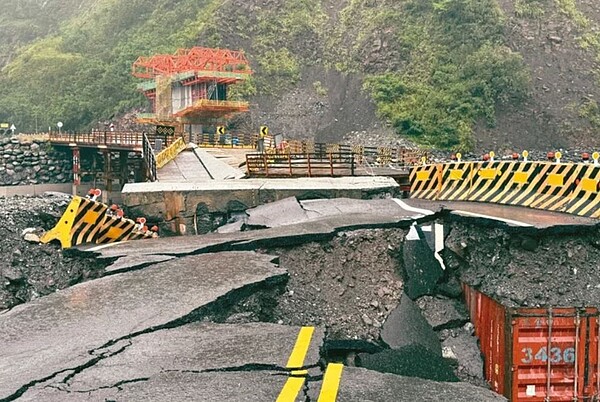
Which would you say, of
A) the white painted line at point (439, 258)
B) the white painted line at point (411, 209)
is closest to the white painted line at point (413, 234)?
the white painted line at point (439, 258)

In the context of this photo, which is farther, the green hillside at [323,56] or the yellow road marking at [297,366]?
the green hillside at [323,56]

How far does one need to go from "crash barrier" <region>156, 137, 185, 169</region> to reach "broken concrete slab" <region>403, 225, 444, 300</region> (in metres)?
15.0

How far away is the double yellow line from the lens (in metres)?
3.91

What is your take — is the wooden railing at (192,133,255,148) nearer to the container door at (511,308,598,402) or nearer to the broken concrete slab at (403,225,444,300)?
the broken concrete slab at (403,225,444,300)

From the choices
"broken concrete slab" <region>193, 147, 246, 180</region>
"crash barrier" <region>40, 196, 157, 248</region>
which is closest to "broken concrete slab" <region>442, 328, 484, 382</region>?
"crash barrier" <region>40, 196, 157, 248</region>

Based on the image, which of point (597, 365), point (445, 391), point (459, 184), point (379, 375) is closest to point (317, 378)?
point (379, 375)

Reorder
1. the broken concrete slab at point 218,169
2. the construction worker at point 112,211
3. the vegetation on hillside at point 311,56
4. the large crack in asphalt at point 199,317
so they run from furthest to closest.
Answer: the vegetation on hillside at point 311,56 < the broken concrete slab at point 218,169 < the construction worker at point 112,211 < the large crack in asphalt at point 199,317

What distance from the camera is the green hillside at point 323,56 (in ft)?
165

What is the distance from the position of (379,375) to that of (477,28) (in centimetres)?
5605

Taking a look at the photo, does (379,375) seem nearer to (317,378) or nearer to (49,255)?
(317,378)

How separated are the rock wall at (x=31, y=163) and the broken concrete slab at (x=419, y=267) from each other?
46147mm

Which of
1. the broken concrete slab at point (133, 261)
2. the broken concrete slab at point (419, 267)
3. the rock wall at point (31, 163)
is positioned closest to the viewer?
the broken concrete slab at point (133, 261)

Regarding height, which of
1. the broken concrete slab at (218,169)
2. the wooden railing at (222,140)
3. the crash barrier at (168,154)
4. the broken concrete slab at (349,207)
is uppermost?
the wooden railing at (222,140)

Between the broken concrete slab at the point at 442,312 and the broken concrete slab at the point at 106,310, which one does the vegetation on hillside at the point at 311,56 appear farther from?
Result: the broken concrete slab at the point at 106,310
